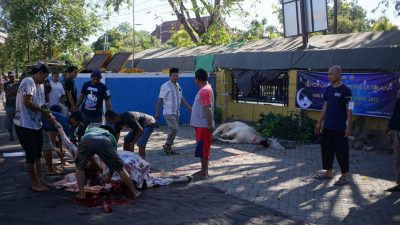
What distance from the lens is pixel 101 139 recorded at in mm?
5535

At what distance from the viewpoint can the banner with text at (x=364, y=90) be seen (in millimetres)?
10141

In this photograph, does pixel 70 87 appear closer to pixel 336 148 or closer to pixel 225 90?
pixel 336 148

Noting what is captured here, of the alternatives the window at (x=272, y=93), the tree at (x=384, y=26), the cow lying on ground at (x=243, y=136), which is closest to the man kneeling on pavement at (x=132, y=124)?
the cow lying on ground at (x=243, y=136)

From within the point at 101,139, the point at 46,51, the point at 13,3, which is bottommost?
the point at 101,139

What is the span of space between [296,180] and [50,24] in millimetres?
25107

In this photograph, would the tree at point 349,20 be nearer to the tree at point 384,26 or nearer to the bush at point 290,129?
the tree at point 384,26

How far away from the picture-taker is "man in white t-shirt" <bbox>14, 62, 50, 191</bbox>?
615 centimetres

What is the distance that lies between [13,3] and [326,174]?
25911 mm

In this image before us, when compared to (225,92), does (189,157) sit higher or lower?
lower

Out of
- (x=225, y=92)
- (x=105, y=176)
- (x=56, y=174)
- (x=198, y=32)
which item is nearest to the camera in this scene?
(x=105, y=176)

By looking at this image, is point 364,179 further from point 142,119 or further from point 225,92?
point 225,92

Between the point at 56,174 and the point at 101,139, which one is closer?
the point at 101,139

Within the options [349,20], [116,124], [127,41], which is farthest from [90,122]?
[127,41]

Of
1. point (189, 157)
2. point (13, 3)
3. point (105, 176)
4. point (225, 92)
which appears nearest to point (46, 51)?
point (13, 3)
